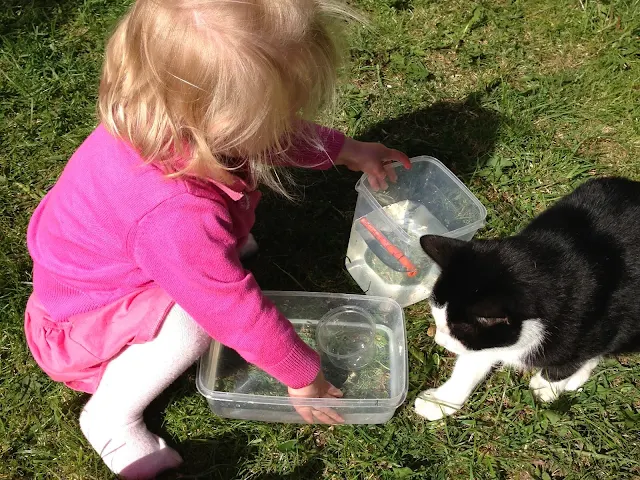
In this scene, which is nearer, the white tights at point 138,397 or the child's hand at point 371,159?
the white tights at point 138,397

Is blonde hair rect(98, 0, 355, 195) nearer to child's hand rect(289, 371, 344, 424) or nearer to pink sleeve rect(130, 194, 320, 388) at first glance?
pink sleeve rect(130, 194, 320, 388)

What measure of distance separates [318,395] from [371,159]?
0.76 m

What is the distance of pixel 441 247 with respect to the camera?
155 centimetres

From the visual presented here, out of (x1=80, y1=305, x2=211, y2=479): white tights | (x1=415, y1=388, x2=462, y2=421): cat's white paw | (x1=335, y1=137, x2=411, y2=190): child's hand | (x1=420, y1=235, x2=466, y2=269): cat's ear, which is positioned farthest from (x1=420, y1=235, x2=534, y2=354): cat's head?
(x1=80, y1=305, x2=211, y2=479): white tights

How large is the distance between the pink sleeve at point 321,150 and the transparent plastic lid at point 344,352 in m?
0.42

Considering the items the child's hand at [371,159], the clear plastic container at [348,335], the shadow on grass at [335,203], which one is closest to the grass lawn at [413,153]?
the shadow on grass at [335,203]

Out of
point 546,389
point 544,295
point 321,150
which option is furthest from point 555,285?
point 321,150

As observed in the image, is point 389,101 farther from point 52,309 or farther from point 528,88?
point 52,309

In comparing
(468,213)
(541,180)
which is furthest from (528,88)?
(468,213)

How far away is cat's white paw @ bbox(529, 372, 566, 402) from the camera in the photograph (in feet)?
5.73

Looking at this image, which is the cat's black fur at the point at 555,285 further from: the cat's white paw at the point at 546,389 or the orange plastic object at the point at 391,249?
the orange plastic object at the point at 391,249

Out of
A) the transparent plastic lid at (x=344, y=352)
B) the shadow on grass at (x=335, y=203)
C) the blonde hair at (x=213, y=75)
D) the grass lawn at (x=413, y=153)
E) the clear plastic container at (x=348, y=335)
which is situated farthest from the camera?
the shadow on grass at (x=335, y=203)

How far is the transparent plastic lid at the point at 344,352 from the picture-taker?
1.77 meters

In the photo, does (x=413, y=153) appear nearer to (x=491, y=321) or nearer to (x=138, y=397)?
(x=491, y=321)
